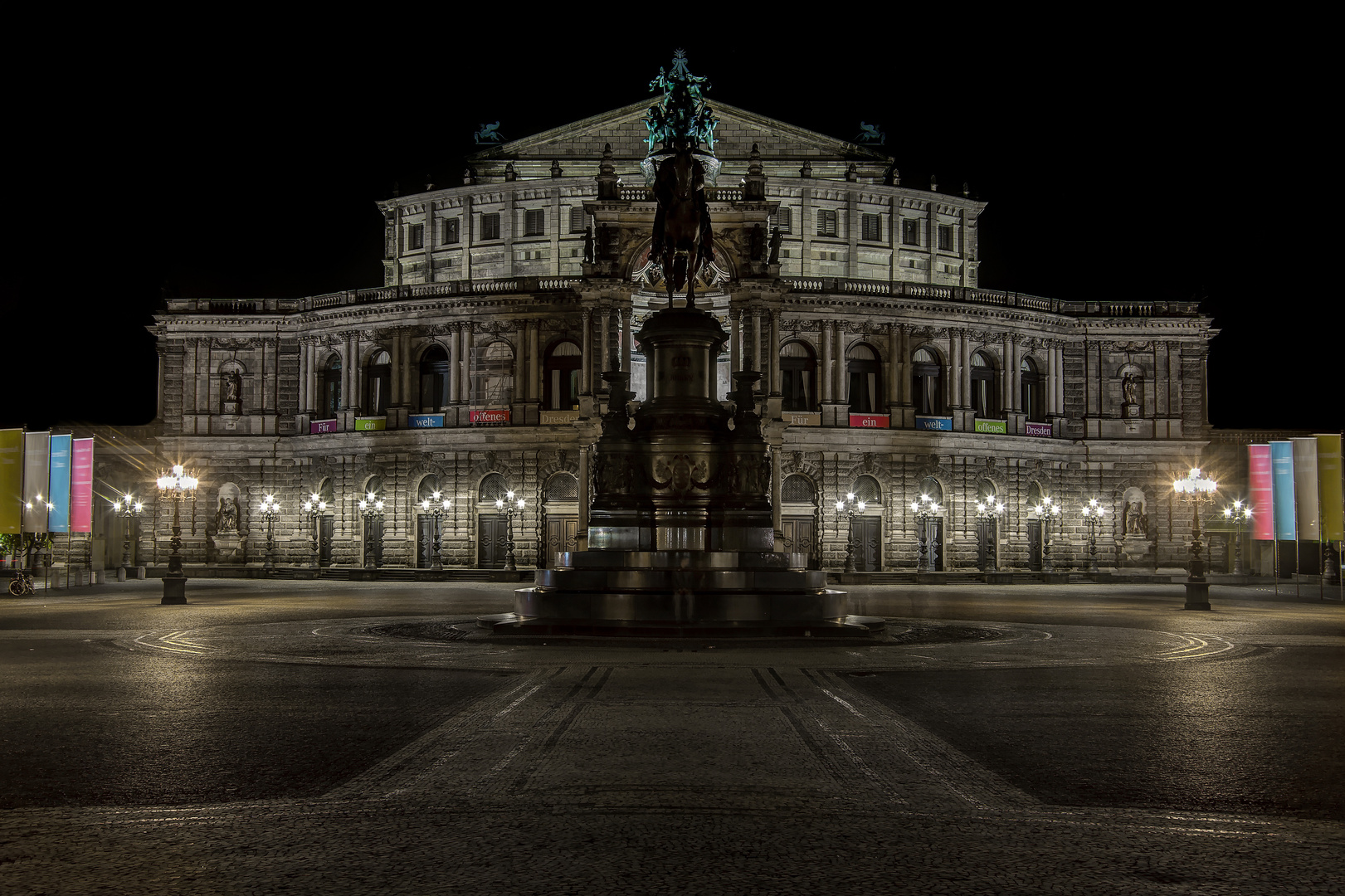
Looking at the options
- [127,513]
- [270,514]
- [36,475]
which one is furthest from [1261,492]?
[127,513]

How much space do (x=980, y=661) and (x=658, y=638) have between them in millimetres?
5522

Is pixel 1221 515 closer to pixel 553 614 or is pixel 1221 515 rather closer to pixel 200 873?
pixel 553 614

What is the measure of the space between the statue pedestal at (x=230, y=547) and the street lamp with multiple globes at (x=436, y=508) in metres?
11.3

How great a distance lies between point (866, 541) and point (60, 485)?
1531 inches

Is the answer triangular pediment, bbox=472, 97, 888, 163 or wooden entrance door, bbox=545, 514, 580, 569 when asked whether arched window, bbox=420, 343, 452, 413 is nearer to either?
wooden entrance door, bbox=545, 514, 580, 569

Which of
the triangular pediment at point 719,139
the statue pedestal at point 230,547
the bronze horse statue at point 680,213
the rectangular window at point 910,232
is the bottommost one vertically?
the statue pedestal at point 230,547

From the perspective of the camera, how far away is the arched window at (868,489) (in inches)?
2552

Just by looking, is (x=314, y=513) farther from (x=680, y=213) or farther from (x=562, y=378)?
(x=680, y=213)

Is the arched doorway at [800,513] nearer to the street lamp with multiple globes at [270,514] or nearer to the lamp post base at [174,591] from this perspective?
the street lamp with multiple globes at [270,514]

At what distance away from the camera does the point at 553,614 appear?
895 inches

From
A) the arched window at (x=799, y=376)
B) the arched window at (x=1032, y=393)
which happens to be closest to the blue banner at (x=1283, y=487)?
the arched window at (x=799, y=376)

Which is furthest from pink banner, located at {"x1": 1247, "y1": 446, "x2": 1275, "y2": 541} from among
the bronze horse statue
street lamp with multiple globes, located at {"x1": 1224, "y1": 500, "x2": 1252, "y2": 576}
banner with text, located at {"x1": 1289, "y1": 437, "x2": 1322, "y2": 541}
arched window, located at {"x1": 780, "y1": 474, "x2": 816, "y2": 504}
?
the bronze horse statue

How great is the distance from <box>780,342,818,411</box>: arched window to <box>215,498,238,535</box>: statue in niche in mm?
32282

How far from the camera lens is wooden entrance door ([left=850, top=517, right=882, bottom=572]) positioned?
64.0m
